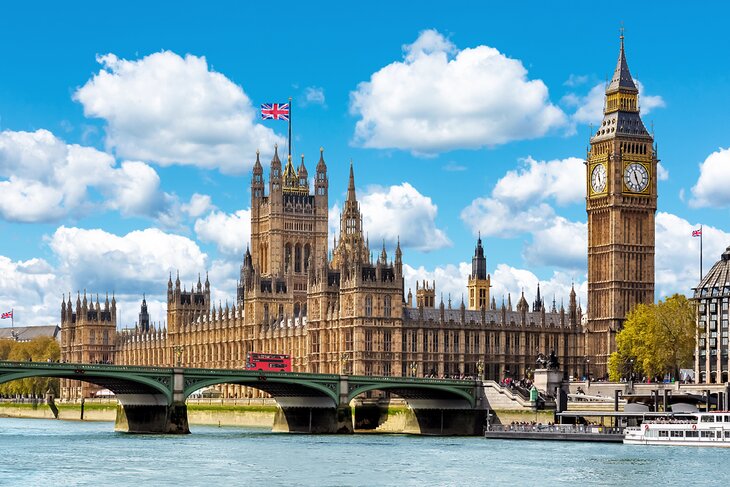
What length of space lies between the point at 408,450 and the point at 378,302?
54935mm

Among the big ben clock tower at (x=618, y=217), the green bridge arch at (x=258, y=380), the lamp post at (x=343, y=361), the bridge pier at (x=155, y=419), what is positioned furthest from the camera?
the big ben clock tower at (x=618, y=217)

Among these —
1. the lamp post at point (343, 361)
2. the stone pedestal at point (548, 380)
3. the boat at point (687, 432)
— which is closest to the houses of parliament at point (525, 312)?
the lamp post at point (343, 361)

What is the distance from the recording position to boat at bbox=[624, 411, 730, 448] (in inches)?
4429

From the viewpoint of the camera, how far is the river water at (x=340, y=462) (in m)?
85.8

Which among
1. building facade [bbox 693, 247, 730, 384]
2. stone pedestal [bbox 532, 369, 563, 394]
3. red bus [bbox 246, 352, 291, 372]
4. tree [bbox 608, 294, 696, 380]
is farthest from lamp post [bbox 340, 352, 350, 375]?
building facade [bbox 693, 247, 730, 384]

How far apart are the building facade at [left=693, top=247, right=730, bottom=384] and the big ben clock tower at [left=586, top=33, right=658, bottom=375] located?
23.5m

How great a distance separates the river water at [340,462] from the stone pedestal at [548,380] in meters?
15.2

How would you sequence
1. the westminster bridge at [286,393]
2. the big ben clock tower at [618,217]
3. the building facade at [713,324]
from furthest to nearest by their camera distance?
the big ben clock tower at [618,217]
the building facade at [713,324]
the westminster bridge at [286,393]

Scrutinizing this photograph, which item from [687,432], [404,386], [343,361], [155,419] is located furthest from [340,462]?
[343,361]

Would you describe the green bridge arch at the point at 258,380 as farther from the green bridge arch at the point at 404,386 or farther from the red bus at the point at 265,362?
the red bus at the point at 265,362

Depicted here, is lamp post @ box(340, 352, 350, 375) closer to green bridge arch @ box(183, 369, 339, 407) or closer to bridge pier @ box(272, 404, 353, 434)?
bridge pier @ box(272, 404, 353, 434)

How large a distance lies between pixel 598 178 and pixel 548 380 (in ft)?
134

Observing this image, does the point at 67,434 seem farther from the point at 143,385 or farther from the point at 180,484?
the point at 180,484

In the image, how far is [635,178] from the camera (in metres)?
172
